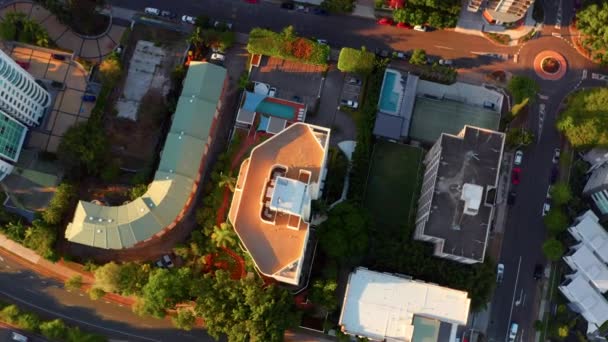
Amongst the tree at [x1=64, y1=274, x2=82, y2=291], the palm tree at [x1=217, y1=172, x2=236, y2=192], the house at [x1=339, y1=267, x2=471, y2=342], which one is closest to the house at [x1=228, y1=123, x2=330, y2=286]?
the palm tree at [x1=217, y1=172, x2=236, y2=192]

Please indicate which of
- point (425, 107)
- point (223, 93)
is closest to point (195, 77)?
point (223, 93)

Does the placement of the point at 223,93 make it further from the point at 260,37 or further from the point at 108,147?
the point at 108,147

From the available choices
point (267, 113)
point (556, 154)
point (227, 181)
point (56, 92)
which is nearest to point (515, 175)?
point (556, 154)

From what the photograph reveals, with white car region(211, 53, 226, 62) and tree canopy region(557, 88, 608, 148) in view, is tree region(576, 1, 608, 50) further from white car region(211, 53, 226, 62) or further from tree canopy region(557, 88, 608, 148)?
white car region(211, 53, 226, 62)

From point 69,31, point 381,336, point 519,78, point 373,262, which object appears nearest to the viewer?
point 381,336

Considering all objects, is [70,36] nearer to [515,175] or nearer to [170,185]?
→ [170,185]
